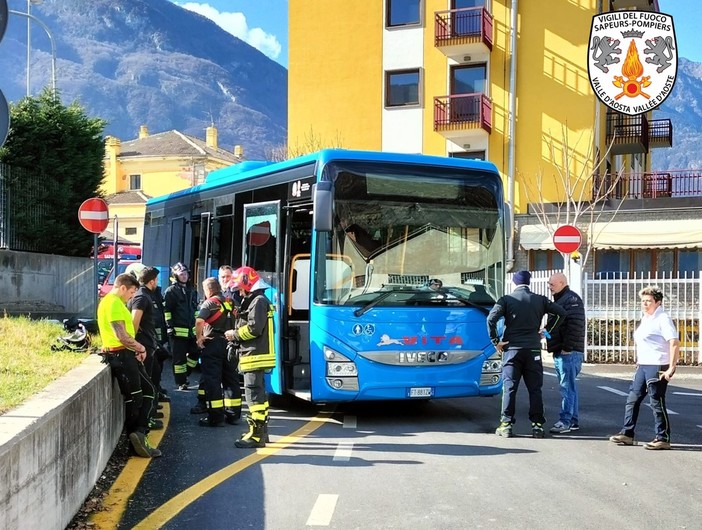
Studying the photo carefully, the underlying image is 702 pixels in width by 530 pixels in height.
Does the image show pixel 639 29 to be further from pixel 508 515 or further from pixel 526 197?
pixel 508 515

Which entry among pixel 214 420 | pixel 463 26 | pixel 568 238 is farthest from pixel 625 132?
pixel 214 420

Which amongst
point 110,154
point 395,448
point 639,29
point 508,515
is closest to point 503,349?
point 395,448

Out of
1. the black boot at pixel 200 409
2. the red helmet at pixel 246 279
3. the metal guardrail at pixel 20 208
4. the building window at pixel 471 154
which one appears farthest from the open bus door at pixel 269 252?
the building window at pixel 471 154

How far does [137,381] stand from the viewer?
306 inches

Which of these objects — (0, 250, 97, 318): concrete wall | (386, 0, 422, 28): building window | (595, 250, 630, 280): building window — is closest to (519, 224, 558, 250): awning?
(595, 250, 630, 280): building window

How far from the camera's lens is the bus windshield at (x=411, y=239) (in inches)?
367

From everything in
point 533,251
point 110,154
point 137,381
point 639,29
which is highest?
point 110,154

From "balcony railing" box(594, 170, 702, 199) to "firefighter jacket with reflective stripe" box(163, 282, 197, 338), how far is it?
60.0 ft

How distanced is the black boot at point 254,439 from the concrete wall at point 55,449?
54.0 inches

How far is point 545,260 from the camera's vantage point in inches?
1054

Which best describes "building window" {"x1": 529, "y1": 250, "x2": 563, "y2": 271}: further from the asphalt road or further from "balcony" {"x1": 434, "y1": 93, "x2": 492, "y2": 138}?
the asphalt road

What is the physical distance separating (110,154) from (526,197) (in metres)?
49.0

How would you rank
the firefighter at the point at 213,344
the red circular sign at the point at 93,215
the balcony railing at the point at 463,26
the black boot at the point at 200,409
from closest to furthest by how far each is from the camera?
the firefighter at the point at 213,344 < the black boot at the point at 200,409 < the red circular sign at the point at 93,215 < the balcony railing at the point at 463,26

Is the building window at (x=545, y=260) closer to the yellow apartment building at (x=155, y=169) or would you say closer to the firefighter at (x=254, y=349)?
the firefighter at (x=254, y=349)
